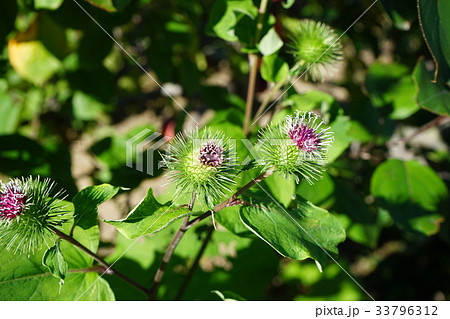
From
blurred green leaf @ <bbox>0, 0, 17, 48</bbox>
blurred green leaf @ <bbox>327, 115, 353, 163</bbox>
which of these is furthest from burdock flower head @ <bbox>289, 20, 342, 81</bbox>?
blurred green leaf @ <bbox>0, 0, 17, 48</bbox>

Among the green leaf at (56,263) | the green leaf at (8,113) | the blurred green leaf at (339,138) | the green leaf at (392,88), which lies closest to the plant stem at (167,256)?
the green leaf at (56,263)

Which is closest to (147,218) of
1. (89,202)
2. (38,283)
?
(89,202)

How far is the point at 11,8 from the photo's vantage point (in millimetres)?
1443

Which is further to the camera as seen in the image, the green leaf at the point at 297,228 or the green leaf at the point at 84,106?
the green leaf at the point at 84,106

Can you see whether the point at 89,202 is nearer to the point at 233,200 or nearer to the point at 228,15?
the point at 233,200

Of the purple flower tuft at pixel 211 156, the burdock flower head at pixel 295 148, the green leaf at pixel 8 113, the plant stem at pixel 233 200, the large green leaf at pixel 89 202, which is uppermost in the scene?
the green leaf at pixel 8 113

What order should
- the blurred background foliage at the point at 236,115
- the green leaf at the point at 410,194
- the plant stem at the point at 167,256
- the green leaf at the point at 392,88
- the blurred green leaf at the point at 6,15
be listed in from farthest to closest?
the green leaf at the point at 392,88 < the green leaf at the point at 410,194 < the blurred green leaf at the point at 6,15 < the blurred background foliage at the point at 236,115 < the plant stem at the point at 167,256

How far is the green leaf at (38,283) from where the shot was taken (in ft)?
3.21

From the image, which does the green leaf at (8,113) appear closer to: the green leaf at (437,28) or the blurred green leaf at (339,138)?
the blurred green leaf at (339,138)

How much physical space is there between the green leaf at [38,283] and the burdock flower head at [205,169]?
1.06 ft

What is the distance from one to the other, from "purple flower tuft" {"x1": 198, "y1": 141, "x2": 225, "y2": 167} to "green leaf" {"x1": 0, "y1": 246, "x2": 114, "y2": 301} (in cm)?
41

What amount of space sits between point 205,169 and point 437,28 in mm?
733

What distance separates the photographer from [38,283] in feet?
3.31

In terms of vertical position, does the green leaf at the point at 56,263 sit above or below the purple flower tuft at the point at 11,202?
below
